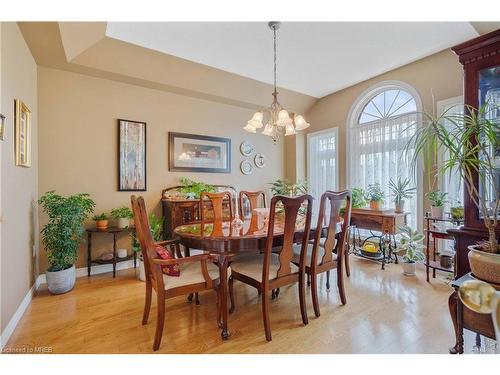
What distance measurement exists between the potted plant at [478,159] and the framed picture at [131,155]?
336cm

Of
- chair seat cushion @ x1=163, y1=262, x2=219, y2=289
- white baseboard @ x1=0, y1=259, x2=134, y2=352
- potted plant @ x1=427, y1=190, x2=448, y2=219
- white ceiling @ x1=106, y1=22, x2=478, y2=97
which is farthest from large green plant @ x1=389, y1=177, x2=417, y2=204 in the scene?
white baseboard @ x1=0, y1=259, x2=134, y2=352

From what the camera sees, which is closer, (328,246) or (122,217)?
(328,246)

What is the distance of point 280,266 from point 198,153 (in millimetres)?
2702

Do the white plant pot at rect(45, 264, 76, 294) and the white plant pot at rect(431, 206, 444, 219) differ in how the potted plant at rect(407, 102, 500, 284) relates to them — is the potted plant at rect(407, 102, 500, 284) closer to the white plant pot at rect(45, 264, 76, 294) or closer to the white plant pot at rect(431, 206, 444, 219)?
the white plant pot at rect(431, 206, 444, 219)

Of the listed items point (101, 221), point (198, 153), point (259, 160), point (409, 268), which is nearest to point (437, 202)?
point (409, 268)

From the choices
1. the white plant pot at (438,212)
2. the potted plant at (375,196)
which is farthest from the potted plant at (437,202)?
the potted plant at (375,196)

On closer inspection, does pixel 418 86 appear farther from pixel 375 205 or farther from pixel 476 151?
pixel 476 151

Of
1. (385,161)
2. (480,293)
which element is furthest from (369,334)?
(385,161)

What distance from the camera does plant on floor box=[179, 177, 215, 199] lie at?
3.72 m

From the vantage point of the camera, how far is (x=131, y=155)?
3.53 metres

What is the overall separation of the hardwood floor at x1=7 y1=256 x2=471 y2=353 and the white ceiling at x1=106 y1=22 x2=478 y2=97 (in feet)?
9.32

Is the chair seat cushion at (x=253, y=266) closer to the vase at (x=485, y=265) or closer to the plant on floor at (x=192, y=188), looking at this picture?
the vase at (x=485, y=265)
